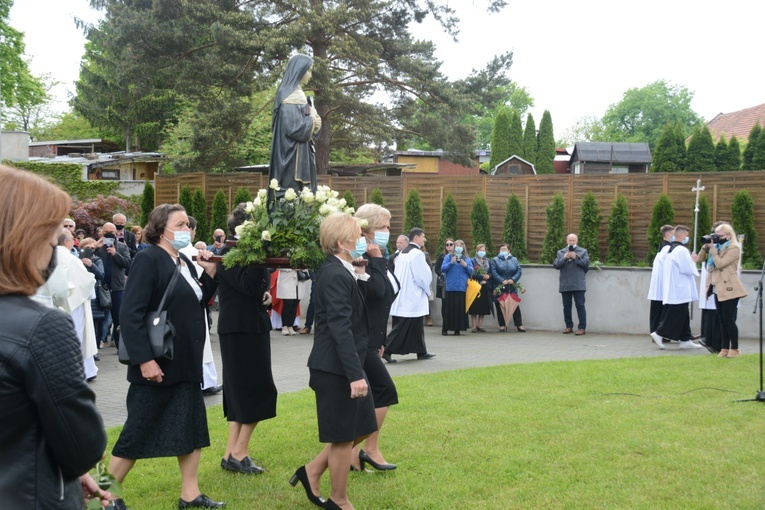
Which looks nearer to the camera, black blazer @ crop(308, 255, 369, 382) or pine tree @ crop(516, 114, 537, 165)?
black blazer @ crop(308, 255, 369, 382)

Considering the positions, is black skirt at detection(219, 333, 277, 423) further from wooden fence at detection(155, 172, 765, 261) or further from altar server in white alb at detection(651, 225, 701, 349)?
wooden fence at detection(155, 172, 765, 261)

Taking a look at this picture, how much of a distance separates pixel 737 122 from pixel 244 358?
2706 inches

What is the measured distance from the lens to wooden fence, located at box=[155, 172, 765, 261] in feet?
63.1

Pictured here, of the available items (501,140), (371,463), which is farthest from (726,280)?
(501,140)

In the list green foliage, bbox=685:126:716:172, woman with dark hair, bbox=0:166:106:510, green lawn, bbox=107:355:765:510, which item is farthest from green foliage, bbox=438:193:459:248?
woman with dark hair, bbox=0:166:106:510

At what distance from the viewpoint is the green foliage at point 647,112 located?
88.8 metres

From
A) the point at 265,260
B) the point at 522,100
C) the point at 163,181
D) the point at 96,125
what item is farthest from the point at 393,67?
the point at 522,100

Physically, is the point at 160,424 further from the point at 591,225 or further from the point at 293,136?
the point at 591,225

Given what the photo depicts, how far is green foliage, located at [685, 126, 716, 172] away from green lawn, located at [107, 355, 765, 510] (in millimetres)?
20835

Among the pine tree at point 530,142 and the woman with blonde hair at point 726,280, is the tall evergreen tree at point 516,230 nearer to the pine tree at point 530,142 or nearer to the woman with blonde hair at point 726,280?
the woman with blonde hair at point 726,280

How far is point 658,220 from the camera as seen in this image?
19.5 meters

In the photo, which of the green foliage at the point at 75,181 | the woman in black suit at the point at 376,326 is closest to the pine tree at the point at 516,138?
the green foliage at the point at 75,181

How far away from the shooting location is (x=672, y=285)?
601 inches

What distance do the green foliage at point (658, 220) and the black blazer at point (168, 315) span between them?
52.6 ft
